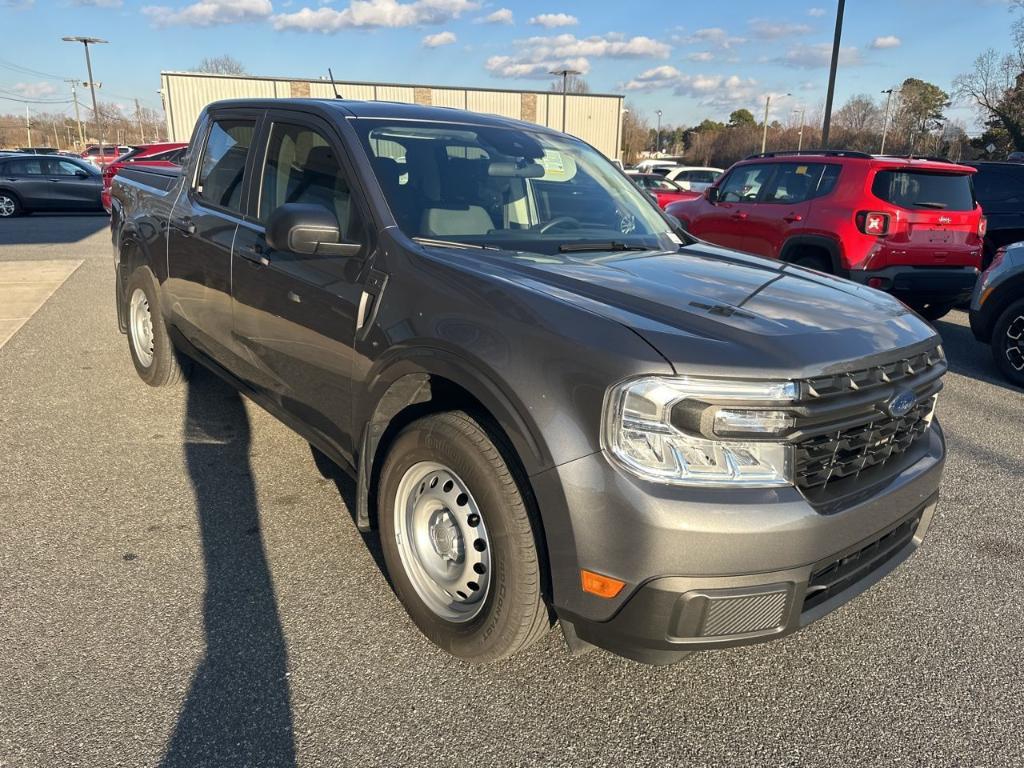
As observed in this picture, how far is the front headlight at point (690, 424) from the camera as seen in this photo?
2014mm

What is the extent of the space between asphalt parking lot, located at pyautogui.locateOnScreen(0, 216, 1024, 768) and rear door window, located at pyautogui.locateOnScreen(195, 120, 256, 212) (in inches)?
58.4

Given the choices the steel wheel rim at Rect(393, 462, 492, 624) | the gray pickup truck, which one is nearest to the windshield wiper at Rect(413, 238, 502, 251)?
the gray pickup truck

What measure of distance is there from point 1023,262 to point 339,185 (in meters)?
5.92

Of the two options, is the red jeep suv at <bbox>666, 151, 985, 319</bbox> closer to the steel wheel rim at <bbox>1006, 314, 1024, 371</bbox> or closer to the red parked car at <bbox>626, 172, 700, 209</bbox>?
the steel wheel rim at <bbox>1006, 314, 1024, 371</bbox>

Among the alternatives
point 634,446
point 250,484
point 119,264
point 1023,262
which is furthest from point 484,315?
point 1023,262

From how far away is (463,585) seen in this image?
8.50 ft

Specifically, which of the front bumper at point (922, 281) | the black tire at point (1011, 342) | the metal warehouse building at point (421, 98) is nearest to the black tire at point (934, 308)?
the front bumper at point (922, 281)

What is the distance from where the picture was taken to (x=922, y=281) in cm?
718

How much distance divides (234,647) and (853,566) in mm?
2053

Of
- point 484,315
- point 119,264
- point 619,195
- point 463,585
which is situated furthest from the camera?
point 119,264

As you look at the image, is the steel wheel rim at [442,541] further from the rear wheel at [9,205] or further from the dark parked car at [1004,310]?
the rear wheel at [9,205]

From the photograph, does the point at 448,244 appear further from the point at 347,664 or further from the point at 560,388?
the point at 347,664

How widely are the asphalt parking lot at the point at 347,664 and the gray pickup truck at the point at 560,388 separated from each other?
0.95 ft

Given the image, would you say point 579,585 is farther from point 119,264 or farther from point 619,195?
point 119,264
